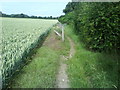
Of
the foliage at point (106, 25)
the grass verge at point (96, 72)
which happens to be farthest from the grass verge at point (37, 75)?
the foliage at point (106, 25)

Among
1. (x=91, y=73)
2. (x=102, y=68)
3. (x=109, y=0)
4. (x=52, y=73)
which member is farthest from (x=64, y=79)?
(x=109, y=0)

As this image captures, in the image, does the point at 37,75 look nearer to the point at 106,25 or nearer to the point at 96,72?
the point at 96,72

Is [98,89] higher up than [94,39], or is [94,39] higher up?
[94,39]

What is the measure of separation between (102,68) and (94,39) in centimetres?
111

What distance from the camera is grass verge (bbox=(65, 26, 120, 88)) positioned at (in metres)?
3.99

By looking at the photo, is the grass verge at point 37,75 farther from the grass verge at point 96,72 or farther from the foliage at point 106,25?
the foliage at point 106,25

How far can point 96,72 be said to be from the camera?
456 centimetres

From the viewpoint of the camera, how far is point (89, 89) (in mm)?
3805

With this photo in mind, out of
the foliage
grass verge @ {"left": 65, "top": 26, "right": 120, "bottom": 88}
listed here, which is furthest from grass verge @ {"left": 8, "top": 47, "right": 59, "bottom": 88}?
the foliage

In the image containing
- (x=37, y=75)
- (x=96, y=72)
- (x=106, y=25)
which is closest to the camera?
(x=37, y=75)

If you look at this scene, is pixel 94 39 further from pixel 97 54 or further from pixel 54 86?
pixel 54 86

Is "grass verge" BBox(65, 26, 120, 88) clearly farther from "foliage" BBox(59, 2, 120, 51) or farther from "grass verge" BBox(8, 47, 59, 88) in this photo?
"grass verge" BBox(8, 47, 59, 88)

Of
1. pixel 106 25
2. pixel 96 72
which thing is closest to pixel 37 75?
pixel 96 72

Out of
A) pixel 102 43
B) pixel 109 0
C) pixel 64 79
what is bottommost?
pixel 64 79
